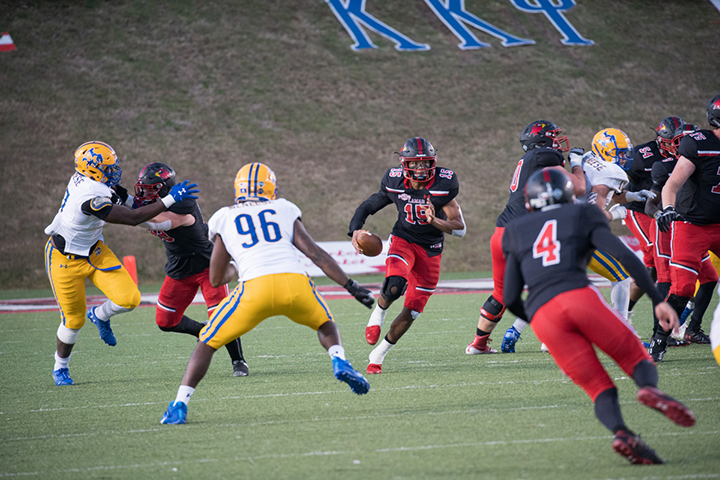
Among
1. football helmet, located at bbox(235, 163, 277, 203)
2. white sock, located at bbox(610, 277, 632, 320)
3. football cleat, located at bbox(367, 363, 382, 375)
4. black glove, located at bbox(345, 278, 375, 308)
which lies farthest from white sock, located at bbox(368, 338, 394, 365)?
white sock, located at bbox(610, 277, 632, 320)

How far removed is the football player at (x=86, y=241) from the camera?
227 inches

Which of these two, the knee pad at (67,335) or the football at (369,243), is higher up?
the football at (369,243)

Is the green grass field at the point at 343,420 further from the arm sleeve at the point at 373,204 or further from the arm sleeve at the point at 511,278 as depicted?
the arm sleeve at the point at 373,204

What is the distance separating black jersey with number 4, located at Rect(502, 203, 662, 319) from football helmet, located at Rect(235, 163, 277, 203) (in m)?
1.69

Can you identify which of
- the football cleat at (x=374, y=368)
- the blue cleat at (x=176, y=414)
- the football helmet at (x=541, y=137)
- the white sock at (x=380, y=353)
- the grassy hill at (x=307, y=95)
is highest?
the football helmet at (x=541, y=137)

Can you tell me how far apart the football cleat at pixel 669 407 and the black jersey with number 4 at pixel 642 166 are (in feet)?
17.4

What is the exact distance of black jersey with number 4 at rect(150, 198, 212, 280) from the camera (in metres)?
6.20

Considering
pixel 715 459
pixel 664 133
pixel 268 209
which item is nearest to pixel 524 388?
pixel 715 459

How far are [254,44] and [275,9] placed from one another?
1784 mm

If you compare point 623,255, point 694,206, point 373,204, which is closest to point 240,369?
point 373,204

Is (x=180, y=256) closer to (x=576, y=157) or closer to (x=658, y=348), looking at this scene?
(x=576, y=157)

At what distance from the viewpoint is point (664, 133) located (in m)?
7.07

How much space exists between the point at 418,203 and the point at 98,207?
265 cm

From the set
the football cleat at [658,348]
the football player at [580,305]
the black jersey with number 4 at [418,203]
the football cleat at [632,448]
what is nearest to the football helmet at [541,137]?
the black jersey with number 4 at [418,203]
